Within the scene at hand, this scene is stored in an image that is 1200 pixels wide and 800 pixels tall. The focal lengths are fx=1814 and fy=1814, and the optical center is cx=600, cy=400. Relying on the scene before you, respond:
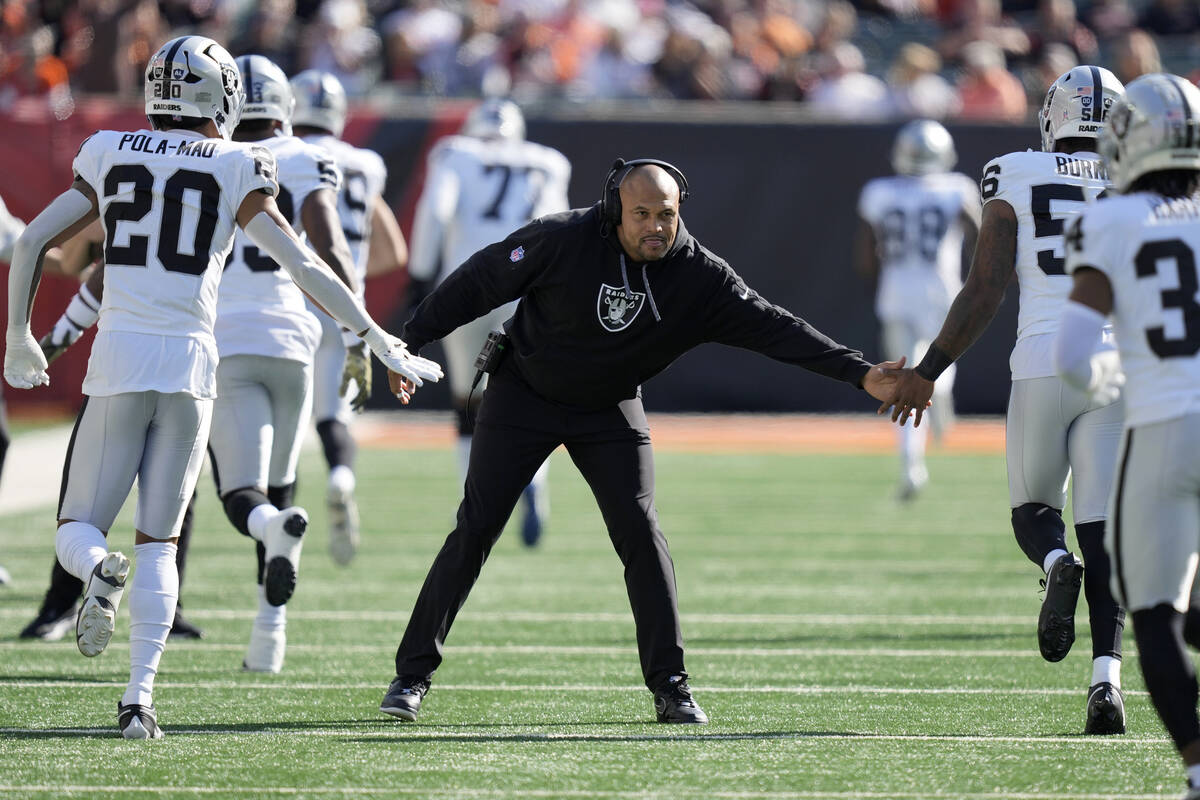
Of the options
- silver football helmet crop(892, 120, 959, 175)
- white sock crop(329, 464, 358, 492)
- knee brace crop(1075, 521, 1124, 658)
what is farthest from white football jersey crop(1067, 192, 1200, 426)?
silver football helmet crop(892, 120, 959, 175)

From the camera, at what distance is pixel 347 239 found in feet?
23.7

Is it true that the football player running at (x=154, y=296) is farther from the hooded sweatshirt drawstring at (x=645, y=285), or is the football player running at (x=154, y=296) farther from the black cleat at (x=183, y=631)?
the black cleat at (x=183, y=631)

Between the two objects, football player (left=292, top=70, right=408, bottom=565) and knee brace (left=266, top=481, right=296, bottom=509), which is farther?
football player (left=292, top=70, right=408, bottom=565)

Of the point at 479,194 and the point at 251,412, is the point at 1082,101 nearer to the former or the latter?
the point at 251,412

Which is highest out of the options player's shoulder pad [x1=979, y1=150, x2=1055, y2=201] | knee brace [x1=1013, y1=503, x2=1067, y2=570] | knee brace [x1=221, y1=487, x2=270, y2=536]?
player's shoulder pad [x1=979, y1=150, x2=1055, y2=201]

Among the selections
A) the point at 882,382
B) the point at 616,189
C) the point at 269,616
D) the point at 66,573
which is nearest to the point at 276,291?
the point at 269,616

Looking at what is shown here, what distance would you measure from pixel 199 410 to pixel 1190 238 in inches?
96.9

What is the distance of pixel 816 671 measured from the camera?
586cm

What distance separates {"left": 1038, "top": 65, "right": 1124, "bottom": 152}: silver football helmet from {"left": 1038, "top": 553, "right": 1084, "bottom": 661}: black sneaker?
4.10ft

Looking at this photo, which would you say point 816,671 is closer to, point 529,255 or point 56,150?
point 529,255

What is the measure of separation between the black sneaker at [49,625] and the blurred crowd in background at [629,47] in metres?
8.89

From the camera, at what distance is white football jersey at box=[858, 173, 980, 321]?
10.9 meters

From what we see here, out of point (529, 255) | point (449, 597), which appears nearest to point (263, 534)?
point (449, 597)

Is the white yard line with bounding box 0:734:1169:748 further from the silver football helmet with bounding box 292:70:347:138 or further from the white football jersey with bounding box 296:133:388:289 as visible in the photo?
the silver football helmet with bounding box 292:70:347:138
